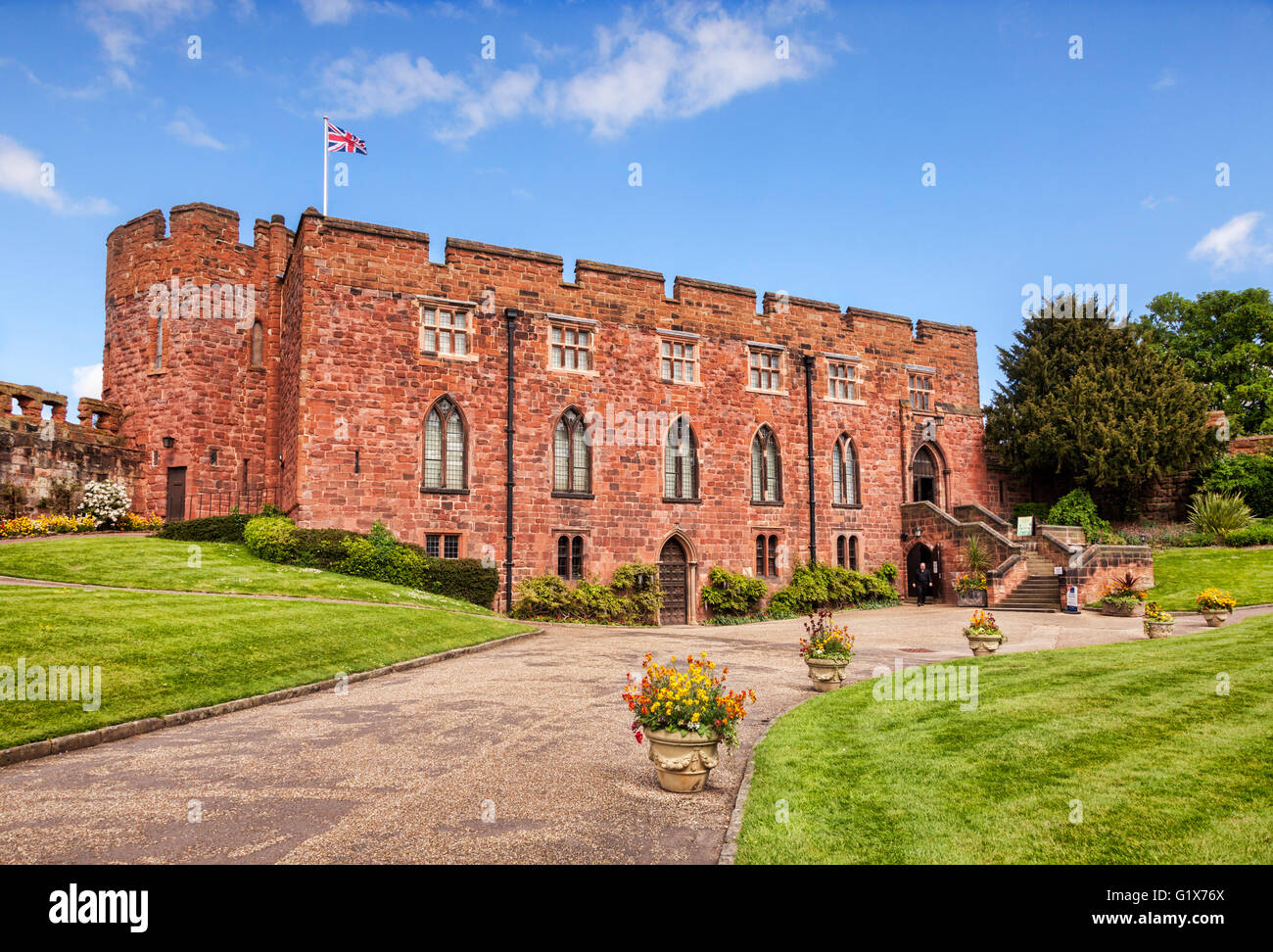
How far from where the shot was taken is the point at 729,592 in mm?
28875

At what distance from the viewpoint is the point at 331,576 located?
70.5 feet

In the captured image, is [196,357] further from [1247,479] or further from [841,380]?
[1247,479]

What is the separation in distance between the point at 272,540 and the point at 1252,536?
33.0 metres

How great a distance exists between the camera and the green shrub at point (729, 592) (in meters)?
28.7

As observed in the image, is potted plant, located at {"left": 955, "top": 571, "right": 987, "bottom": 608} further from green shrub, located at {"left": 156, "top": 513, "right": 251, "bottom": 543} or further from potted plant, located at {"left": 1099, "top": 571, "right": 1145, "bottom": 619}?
green shrub, located at {"left": 156, "top": 513, "right": 251, "bottom": 543}

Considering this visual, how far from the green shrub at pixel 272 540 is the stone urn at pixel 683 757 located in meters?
18.0

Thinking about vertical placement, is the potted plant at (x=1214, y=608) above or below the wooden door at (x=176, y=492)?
below

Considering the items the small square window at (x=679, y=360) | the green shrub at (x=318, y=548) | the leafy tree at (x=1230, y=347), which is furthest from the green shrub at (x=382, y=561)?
the leafy tree at (x=1230, y=347)

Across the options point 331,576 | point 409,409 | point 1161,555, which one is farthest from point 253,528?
point 1161,555

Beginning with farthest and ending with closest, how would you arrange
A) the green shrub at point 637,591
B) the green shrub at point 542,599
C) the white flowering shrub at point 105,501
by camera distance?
the green shrub at point 637,591, the white flowering shrub at point 105,501, the green shrub at point 542,599

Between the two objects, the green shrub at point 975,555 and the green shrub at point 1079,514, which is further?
the green shrub at point 1079,514

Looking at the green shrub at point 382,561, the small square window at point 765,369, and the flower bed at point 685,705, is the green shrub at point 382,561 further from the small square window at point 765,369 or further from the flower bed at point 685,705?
the flower bed at point 685,705

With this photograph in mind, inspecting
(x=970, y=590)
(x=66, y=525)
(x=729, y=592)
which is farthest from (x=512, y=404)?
(x=970, y=590)
